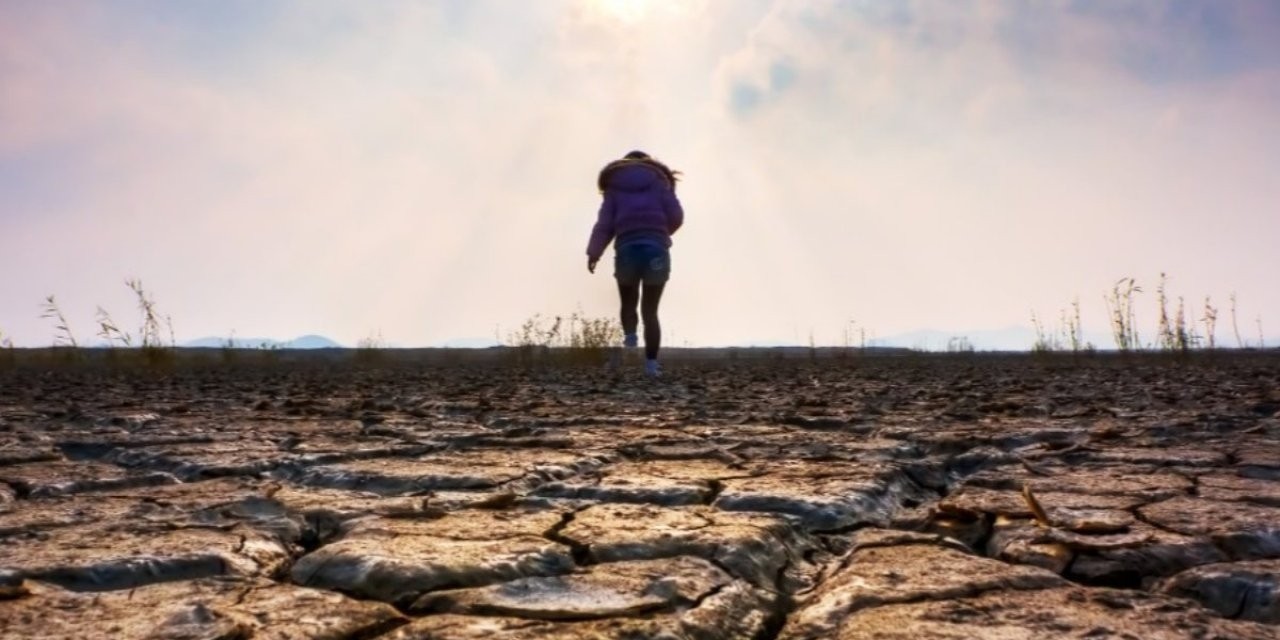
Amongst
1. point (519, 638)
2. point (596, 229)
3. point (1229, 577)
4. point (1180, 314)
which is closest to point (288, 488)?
point (519, 638)

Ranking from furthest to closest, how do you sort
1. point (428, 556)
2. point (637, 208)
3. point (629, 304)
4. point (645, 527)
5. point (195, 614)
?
1. point (629, 304)
2. point (637, 208)
3. point (645, 527)
4. point (428, 556)
5. point (195, 614)

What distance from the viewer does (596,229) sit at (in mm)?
7703

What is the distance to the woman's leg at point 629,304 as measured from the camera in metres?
7.59

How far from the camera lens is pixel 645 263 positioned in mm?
7453

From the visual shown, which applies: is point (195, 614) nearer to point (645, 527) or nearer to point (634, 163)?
point (645, 527)

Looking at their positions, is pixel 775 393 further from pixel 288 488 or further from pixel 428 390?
pixel 288 488

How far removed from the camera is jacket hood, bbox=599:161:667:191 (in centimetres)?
750

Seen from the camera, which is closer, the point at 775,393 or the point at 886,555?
the point at 886,555

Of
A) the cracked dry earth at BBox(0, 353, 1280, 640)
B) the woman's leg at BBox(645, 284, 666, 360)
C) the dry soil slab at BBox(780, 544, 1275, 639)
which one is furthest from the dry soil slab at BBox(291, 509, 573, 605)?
the woman's leg at BBox(645, 284, 666, 360)

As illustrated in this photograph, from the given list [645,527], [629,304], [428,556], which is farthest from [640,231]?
[428,556]

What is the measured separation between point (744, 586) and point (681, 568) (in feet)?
0.29

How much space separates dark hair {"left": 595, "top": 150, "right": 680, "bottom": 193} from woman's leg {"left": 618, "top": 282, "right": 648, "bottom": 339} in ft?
2.35

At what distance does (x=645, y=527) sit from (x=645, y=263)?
18.8 ft

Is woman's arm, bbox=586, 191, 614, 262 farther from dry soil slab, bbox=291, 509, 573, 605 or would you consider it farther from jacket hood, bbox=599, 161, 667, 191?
dry soil slab, bbox=291, 509, 573, 605
